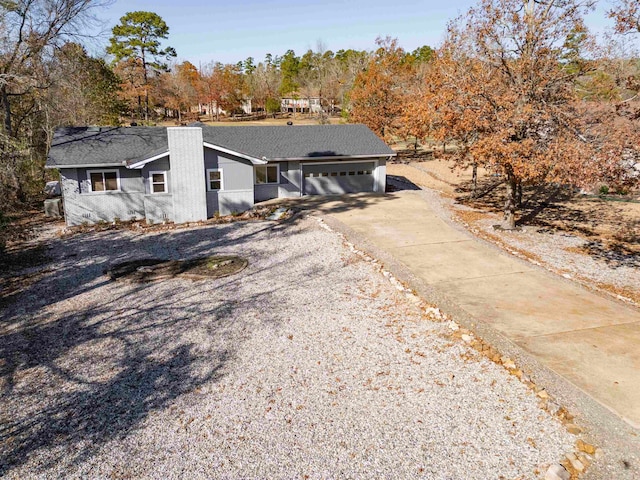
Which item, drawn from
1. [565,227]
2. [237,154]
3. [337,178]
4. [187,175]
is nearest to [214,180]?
[187,175]

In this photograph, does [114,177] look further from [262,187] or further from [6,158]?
[262,187]

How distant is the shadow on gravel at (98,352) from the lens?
708 cm

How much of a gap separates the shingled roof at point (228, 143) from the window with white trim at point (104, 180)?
596 mm

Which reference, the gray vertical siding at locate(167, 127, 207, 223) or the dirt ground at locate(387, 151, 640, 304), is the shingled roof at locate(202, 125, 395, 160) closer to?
the gray vertical siding at locate(167, 127, 207, 223)

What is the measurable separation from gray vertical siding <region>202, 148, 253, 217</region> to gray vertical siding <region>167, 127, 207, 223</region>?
50 centimetres

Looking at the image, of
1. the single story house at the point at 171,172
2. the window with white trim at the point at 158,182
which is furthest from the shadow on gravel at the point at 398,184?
the window with white trim at the point at 158,182

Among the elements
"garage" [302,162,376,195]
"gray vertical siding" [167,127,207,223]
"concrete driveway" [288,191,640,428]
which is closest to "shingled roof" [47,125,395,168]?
"gray vertical siding" [167,127,207,223]

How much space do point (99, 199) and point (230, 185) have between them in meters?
5.94

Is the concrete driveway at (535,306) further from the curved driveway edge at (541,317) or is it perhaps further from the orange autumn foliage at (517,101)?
the orange autumn foliage at (517,101)

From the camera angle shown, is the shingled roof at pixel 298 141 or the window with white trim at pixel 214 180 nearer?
the window with white trim at pixel 214 180

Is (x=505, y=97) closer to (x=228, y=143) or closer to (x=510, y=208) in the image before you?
(x=510, y=208)

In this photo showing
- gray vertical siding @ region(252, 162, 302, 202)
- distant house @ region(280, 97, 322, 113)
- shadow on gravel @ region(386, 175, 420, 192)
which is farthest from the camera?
distant house @ region(280, 97, 322, 113)

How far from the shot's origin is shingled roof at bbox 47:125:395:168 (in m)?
20.1

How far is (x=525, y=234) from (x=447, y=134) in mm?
5024
